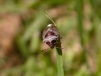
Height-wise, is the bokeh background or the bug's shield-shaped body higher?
the bokeh background

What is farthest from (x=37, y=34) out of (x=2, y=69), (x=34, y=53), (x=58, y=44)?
(x=58, y=44)

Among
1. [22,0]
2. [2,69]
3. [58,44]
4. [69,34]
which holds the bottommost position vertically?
[58,44]

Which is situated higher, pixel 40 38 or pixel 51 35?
pixel 40 38

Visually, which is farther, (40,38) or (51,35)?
(40,38)

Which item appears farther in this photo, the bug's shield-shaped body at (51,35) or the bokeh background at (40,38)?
the bokeh background at (40,38)

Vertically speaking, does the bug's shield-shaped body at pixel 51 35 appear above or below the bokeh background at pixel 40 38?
below

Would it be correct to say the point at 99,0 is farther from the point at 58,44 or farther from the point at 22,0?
the point at 58,44

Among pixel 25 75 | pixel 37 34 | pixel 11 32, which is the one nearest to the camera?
pixel 25 75

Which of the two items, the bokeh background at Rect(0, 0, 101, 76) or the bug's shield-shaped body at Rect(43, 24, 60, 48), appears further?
the bokeh background at Rect(0, 0, 101, 76)
